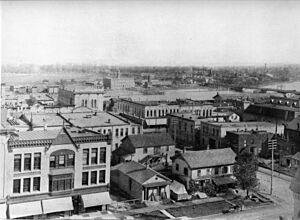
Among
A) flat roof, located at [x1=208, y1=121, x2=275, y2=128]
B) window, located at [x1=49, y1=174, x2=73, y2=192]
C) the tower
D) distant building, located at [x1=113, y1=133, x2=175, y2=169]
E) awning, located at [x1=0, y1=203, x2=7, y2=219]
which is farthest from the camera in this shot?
flat roof, located at [x1=208, y1=121, x2=275, y2=128]

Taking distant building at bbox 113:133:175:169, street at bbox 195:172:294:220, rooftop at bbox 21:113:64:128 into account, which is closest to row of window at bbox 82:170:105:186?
distant building at bbox 113:133:175:169

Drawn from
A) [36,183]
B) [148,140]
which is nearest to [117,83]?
[148,140]

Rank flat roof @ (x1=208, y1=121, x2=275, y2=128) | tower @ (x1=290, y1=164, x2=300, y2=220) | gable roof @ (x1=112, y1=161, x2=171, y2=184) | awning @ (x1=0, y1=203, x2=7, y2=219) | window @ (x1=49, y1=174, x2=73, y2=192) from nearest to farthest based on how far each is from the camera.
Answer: tower @ (x1=290, y1=164, x2=300, y2=220), awning @ (x1=0, y1=203, x2=7, y2=219), window @ (x1=49, y1=174, x2=73, y2=192), gable roof @ (x1=112, y1=161, x2=171, y2=184), flat roof @ (x1=208, y1=121, x2=275, y2=128)

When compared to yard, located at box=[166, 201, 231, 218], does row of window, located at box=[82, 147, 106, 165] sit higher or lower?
higher

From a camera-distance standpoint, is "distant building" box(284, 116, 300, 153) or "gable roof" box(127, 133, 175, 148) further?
"distant building" box(284, 116, 300, 153)

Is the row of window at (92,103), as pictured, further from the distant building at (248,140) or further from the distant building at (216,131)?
the distant building at (248,140)

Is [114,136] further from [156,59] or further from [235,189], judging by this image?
[235,189]

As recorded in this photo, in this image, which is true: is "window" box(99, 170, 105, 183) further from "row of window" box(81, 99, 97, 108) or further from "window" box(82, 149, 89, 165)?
"row of window" box(81, 99, 97, 108)

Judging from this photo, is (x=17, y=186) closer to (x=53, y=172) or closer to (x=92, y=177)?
(x=53, y=172)
